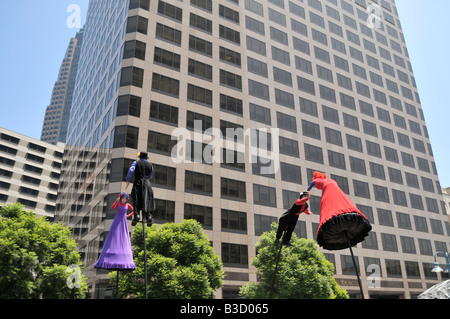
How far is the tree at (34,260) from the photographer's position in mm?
23453

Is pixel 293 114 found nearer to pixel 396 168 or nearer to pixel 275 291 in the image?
pixel 396 168

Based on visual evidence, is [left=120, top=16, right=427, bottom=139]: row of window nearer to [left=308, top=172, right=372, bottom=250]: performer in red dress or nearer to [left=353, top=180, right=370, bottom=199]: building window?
[left=353, top=180, right=370, bottom=199]: building window

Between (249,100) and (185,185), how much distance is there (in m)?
16.0

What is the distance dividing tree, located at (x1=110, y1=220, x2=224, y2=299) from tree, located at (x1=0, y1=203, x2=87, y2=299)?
12.1 feet

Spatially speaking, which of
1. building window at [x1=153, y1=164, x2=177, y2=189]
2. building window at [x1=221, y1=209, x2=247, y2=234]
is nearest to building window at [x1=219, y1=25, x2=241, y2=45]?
building window at [x1=153, y1=164, x2=177, y2=189]

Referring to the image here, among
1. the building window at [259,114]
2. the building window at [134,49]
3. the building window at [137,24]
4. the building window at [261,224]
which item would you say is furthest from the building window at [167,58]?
the building window at [261,224]

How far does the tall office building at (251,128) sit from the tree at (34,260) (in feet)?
27.9

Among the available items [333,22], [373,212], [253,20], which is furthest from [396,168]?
[253,20]

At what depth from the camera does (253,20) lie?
5425 cm

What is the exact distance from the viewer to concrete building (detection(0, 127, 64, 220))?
91.6 meters

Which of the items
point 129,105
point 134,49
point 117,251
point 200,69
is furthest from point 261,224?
point 117,251

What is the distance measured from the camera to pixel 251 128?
4719 centimetres

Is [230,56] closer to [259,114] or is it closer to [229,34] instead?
[229,34]

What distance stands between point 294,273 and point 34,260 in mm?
19618
